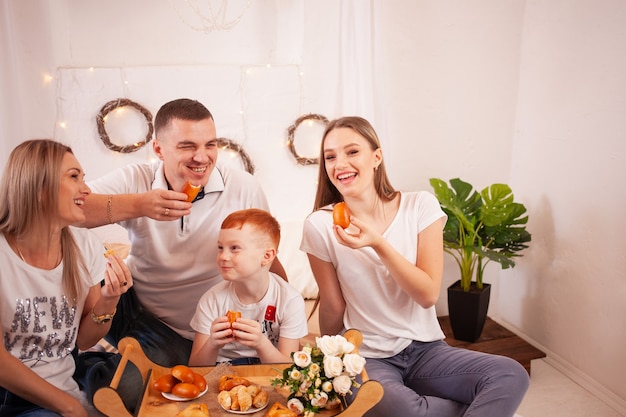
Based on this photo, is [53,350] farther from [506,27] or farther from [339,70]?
[506,27]

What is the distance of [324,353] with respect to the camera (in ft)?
5.10

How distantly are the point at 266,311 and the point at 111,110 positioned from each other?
1585 mm

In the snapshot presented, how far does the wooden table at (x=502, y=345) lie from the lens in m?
3.08

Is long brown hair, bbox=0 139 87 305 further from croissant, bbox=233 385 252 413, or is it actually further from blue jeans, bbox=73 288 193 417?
croissant, bbox=233 385 252 413

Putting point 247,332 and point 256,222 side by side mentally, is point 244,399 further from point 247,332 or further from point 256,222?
point 256,222

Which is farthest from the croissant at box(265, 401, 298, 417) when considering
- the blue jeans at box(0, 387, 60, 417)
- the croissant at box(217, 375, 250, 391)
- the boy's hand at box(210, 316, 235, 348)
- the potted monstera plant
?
the potted monstera plant

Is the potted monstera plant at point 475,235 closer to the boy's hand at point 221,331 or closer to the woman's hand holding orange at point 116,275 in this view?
the boy's hand at point 221,331

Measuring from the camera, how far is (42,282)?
1.72 meters

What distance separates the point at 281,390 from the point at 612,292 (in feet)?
6.21

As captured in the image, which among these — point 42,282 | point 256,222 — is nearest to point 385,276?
point 256,222

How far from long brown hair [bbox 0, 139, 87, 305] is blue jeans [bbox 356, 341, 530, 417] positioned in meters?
1.13

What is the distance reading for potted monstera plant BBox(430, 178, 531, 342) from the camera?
9.93ft

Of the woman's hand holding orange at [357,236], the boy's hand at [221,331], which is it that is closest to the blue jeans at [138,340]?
the boy's hand at [221,331]

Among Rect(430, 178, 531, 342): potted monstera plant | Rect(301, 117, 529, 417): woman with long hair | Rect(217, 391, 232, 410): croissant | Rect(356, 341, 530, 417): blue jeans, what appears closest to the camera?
Rect(217, 391, 232, 410): croissant
